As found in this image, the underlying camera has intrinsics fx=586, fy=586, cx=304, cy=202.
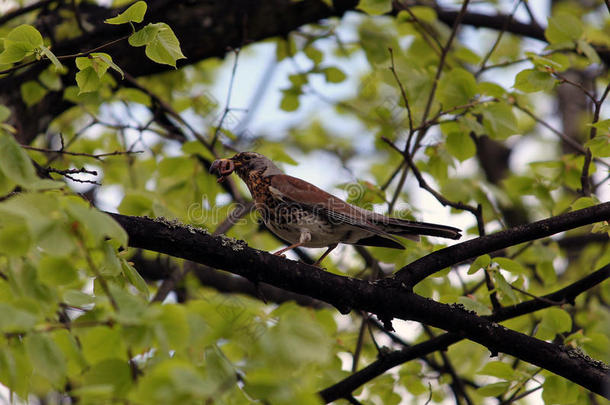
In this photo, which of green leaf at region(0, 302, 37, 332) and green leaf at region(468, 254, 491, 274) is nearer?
green leaf at region(0, 302, 37, 332)

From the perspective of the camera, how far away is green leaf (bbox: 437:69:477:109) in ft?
14.5

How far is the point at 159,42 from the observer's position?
2926 mm

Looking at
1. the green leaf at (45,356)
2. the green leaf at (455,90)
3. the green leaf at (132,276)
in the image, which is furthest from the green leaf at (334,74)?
the green leaf at (45,356)

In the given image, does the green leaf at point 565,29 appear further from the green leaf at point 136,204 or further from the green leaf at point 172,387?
the green leaf at point 172,387

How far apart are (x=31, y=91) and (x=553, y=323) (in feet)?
14.8

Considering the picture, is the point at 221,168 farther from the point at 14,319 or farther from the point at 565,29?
the point at 14,319

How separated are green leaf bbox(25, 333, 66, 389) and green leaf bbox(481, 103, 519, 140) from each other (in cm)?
356

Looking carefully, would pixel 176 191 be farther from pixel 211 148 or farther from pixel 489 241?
pixel 489 241

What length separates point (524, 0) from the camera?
5570mm

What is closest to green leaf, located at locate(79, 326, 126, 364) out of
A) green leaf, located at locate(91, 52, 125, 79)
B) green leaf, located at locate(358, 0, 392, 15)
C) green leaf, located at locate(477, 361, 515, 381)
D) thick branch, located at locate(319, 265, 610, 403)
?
green leaf, located at locate(91, 52, 125, 79)

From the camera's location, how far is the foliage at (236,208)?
1.92m

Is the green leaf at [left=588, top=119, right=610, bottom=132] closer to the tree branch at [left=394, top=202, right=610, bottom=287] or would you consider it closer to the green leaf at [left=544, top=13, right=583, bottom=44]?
the tree branch at [left=394, top=202, right=610, bottom=287]

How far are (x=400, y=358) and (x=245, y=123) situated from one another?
10.7 feet

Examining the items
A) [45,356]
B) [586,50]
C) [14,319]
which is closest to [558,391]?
[586,50]
